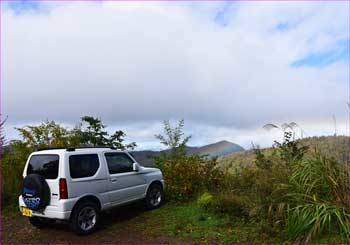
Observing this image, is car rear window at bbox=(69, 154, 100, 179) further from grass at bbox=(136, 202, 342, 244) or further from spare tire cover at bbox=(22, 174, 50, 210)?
grass at bbox=(136, 202, 342, 244)

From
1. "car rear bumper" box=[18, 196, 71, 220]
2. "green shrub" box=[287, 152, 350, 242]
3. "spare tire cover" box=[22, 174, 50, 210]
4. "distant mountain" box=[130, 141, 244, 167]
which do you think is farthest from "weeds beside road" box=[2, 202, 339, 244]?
"distant mountain" box=[130, 141, 244, 167]

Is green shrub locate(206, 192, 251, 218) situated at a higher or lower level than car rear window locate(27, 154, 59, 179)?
lower

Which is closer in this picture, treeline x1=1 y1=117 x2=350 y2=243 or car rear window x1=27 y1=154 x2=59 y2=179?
treeline x1=1 y1=117 x2=350 y2=243

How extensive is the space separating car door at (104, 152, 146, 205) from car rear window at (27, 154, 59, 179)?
127cm

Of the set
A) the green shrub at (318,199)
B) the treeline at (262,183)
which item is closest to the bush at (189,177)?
the treeline at (262,183)

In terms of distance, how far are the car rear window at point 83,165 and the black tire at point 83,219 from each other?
61 cm

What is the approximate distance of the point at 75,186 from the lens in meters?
7.47

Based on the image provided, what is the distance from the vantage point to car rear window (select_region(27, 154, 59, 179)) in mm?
7558

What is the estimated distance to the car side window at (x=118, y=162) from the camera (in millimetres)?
8558

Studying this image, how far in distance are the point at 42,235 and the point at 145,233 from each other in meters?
2.26

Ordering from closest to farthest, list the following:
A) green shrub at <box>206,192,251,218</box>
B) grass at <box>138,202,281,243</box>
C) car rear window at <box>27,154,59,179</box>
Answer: grass at <box>138,202,281,243</box> < car rear window at <box>27,154,59,179</box> < green shrub at <box>206,192,251,218</box>

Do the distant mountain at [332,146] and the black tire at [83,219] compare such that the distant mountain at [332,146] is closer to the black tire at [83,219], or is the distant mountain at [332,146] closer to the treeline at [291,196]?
the treeline at [291,196]

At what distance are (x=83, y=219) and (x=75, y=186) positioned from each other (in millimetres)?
749

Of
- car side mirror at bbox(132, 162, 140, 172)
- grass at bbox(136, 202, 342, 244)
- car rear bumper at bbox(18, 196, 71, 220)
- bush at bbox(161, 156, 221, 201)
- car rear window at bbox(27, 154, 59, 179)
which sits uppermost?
car rear window at bbox(27, 154, 59, 179)
